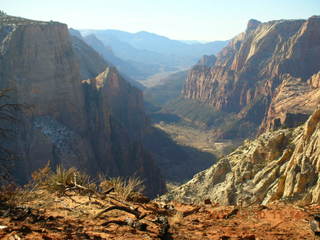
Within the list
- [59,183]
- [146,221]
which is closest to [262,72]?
[59,183]

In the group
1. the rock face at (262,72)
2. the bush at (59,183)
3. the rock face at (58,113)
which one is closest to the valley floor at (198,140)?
the rock face at (262,72)

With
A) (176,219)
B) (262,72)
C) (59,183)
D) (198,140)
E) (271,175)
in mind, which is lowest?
(198,140)

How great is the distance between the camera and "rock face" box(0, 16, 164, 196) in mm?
41094

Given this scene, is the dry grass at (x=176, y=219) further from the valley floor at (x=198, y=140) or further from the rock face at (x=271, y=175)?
the valley floor at (x=198, y=140)

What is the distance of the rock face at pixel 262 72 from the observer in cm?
10100

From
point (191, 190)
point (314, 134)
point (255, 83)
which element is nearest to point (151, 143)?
point (255, 83)

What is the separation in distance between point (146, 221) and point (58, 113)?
41666mm

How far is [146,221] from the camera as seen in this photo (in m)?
6.70

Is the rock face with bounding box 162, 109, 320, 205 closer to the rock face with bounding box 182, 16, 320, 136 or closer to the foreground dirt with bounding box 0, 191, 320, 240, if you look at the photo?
the foreground dirt with bounding box 0, 191, 320, 240

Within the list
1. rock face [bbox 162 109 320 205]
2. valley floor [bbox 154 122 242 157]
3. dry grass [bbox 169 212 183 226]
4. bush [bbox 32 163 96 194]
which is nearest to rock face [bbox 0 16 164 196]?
rock face [bbox 162 109 320 205]

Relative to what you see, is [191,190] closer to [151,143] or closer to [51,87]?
[51,87]

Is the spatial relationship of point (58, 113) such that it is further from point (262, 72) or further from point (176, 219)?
point (262, 72)

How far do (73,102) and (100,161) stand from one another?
874cm

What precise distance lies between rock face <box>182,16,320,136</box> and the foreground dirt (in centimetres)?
6955
